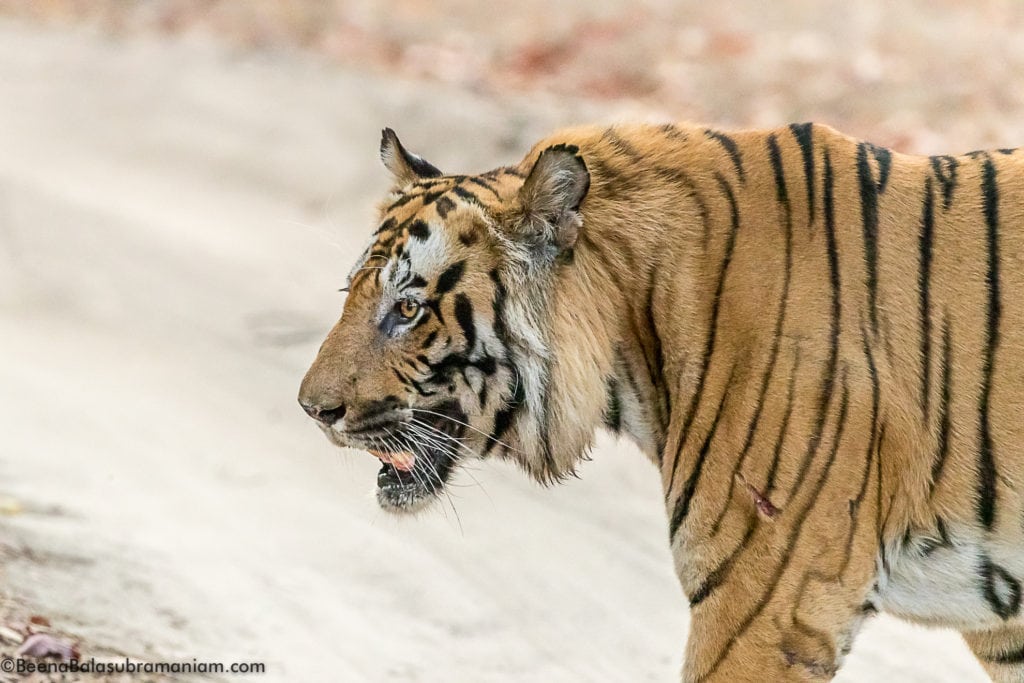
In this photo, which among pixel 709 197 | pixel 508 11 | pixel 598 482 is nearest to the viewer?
pixel 709 197

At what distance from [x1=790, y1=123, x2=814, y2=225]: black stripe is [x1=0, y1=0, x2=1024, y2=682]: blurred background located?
1.72 feet

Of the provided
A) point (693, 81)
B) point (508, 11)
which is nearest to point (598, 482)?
point (693, 81)

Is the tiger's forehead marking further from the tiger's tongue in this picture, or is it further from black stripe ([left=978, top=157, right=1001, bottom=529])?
black stripe ([left=978, top=157, right=1001, bottom=529])

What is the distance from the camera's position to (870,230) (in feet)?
9.37

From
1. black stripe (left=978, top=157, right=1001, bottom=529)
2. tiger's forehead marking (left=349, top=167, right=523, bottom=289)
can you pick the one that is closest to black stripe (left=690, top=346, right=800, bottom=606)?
black stripe (left=978, top=157, right=1001, bottom=529)

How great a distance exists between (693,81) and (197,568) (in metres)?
5.81

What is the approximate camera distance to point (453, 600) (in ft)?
14.4

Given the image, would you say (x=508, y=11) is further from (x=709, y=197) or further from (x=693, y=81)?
(x=709, y=197)

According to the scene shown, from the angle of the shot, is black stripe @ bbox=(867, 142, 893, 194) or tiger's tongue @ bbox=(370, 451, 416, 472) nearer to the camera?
black stripe @ bbox=(867, 142, 893, 194)

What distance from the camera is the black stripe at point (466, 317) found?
2951 millimetres

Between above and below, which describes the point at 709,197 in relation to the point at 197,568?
above

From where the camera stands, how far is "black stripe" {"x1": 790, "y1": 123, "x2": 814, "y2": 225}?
2893 millimetres

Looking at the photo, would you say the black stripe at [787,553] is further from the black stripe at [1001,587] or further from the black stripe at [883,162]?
the black stripe at [883,162]

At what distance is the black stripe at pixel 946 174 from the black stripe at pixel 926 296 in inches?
1.2
